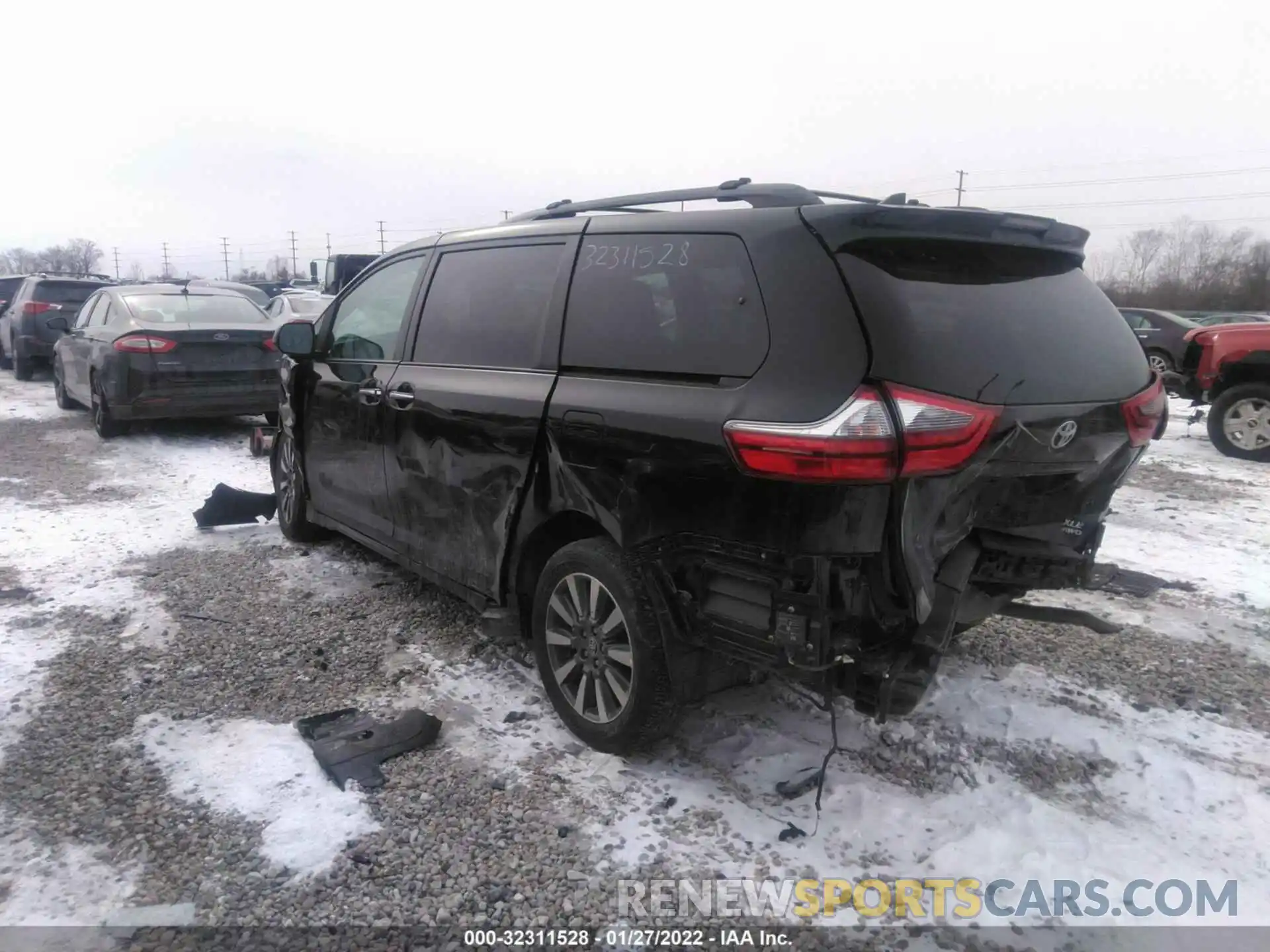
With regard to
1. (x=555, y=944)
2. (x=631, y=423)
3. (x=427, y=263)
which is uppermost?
(x=427, y=263)

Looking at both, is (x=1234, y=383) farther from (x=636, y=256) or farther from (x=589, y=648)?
(x=589, y=648)

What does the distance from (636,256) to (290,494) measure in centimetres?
352

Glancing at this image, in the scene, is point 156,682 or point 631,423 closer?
point 631,423

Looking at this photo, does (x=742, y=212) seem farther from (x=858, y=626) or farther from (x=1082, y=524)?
(x=1082, y=524)

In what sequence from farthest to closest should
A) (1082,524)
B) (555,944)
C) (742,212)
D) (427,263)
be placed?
(427,263) → (1082,524) → (742,212) → (555,944)

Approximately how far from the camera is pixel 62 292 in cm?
1479

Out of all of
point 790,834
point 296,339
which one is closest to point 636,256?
point 790,834

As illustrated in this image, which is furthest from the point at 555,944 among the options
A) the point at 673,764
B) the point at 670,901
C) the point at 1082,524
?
the point at 1082,524

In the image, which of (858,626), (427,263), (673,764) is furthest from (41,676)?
(858,626)

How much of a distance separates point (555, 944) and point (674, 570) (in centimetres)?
114

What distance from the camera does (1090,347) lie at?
301cm

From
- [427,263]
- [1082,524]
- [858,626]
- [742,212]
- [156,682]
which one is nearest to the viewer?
[858,626]

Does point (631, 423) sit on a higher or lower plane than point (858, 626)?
higher

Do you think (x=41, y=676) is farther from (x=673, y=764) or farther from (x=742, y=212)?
(x=742, y=212)
